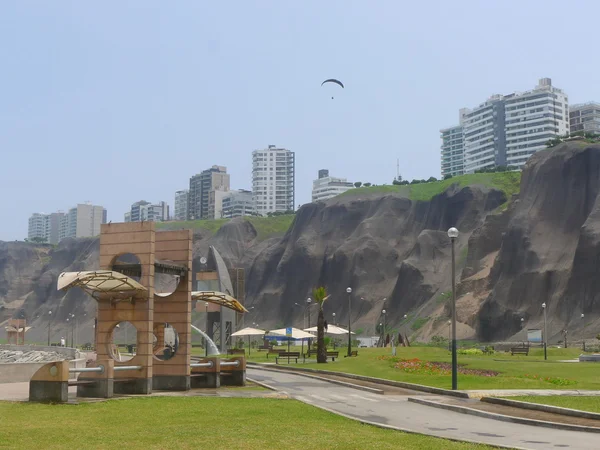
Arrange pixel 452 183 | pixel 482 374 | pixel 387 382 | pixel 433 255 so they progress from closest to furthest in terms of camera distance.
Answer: pixel 387 382 < pixel 482 374 < pixel 433 255 < pixel 452 183

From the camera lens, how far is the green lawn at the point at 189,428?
583 inches

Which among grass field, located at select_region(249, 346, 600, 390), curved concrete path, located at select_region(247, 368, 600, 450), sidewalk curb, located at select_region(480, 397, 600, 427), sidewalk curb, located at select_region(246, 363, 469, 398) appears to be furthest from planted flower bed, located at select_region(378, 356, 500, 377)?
sidewalk curb, located at select_region(480, 397, 600, 427)

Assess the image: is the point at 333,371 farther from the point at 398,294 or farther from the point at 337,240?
the point at 337,240

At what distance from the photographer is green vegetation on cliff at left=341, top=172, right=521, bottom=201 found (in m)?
144

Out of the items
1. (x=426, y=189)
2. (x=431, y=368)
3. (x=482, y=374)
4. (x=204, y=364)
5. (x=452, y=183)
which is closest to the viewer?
(x=204, y=364)

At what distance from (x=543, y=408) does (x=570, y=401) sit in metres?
2.01

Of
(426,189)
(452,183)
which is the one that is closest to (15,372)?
(452,183)

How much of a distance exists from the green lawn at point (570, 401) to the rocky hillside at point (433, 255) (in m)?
66.4

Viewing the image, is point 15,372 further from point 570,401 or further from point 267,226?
point 267,226

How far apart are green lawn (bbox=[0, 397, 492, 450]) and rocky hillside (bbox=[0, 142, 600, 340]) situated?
73.6 metres

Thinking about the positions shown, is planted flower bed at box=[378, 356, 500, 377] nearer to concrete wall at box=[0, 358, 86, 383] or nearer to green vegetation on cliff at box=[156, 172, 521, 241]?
concrete wall at box=[0, 358, 86, 383]

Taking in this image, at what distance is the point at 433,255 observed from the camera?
13200 centimetres

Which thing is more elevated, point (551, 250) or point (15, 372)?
point (551, 250)

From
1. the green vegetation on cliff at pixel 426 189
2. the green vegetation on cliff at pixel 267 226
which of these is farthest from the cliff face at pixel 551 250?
the green vegetation on cliff at pixel 267 226
